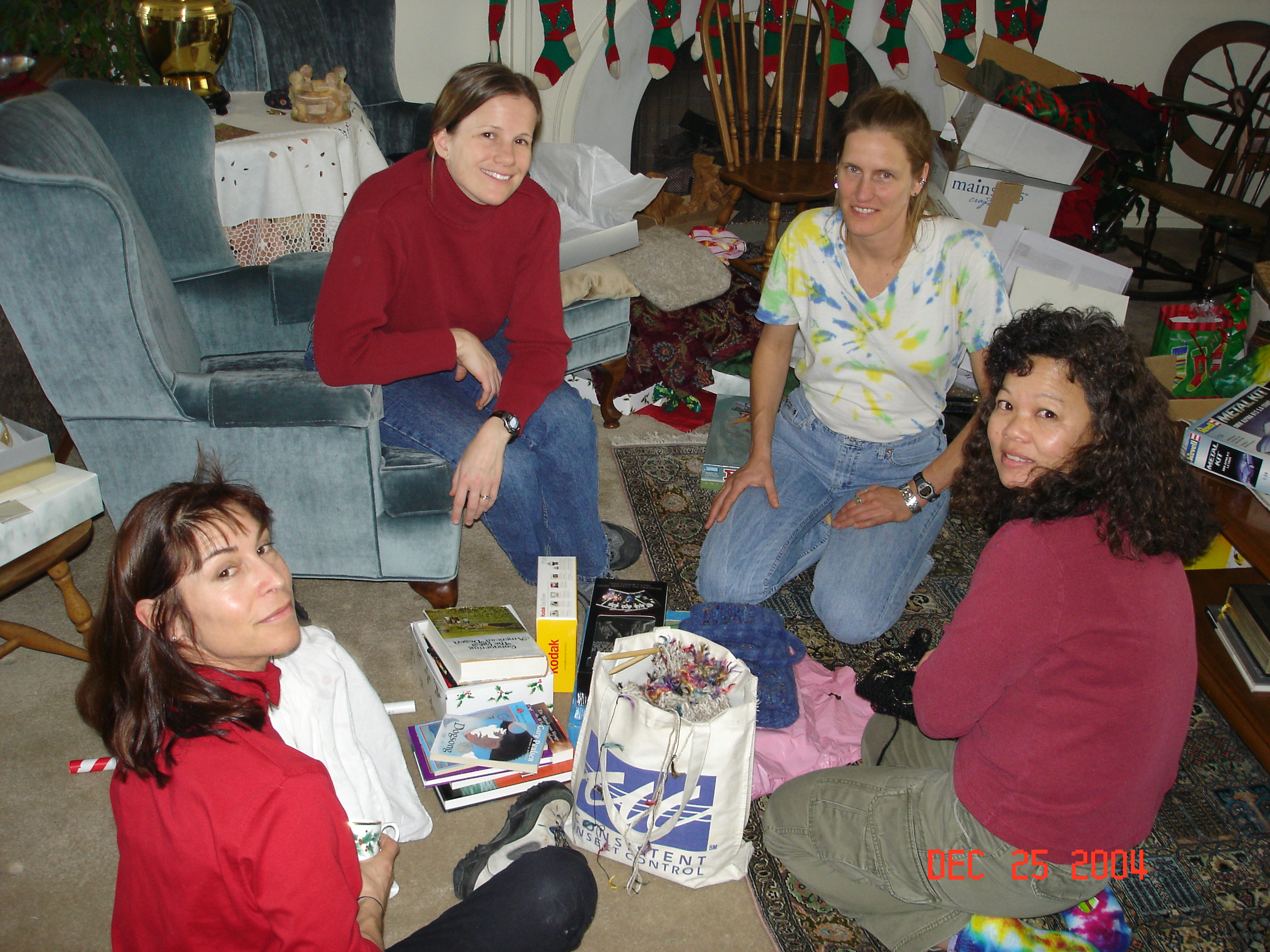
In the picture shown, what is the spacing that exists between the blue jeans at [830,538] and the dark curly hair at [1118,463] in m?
0.71

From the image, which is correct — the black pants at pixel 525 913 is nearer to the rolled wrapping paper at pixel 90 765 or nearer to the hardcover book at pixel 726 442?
the rolled wrapping paper at pixel 90 765

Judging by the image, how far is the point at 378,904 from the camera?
1146mm

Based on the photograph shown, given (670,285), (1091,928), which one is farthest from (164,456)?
(1091,928)

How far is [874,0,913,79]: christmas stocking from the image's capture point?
396 centimetres

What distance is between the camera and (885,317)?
194cm

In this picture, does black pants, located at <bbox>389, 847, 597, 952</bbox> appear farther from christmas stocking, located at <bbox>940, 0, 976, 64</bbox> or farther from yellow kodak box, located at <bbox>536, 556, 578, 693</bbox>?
christmas stocking, located at <bbox>940, 0, 976, 64</bbox>

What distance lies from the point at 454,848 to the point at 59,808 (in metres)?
0.70

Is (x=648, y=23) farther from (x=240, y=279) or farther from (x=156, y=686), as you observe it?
(x=156, y=686)

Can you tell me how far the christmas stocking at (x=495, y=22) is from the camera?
368 centimetres

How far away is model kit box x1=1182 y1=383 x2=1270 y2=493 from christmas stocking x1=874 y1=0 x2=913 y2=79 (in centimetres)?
264

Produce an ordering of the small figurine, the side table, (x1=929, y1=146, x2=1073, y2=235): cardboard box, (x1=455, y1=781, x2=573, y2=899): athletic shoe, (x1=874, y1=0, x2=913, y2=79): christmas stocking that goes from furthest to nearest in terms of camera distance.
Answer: (x1=874, y1=0, x2=913, y2=79): christmas stocking < (x1=929, y1=146, x2=1073, y2=235): cardboard box < the small figurine < the side table < (x1=455, y1=781, x2=573, y2=899): athletic shoe

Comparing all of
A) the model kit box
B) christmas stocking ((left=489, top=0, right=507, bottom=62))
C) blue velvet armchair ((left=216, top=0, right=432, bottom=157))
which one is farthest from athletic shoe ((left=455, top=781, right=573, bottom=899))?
christmas stocking ((left=489, top=0, right=507, bottom=62))

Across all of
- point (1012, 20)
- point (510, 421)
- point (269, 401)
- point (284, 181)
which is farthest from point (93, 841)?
point (1012, 20)

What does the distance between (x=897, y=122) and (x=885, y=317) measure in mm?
386
